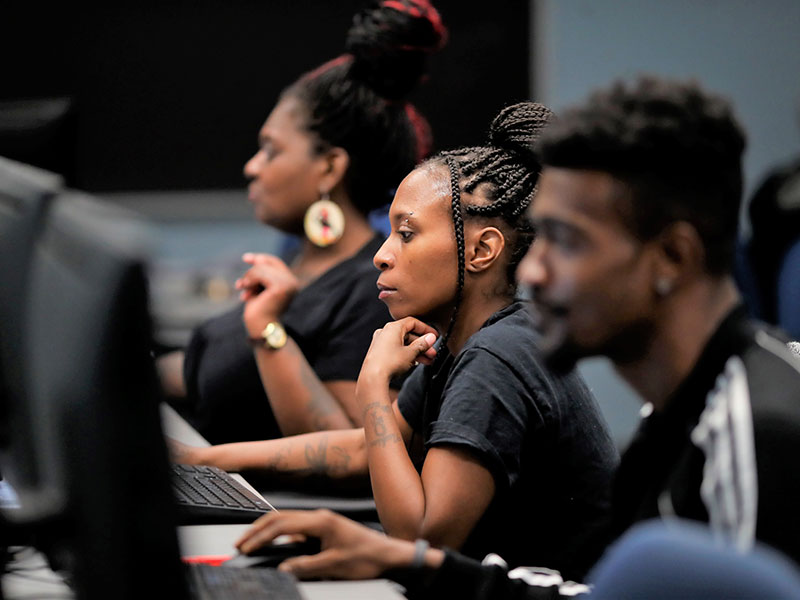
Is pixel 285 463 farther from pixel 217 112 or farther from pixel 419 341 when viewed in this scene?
pixel 217 112

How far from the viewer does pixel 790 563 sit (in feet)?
2.63

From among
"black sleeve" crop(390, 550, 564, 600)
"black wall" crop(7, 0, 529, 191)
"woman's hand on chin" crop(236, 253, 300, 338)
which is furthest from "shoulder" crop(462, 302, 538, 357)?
"black wall" crop(7, 0, 529, 191)

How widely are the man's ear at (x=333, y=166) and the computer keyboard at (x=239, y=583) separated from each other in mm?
1158

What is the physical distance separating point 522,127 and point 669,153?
554mm

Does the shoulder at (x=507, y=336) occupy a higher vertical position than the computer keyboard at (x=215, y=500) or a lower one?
higher

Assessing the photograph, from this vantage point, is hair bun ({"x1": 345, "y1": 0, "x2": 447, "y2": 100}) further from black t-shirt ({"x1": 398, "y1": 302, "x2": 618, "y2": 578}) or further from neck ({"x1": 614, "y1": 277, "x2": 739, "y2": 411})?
neck ({"x1": 614, "y1": 277, "x2": 739, "y2": 411})

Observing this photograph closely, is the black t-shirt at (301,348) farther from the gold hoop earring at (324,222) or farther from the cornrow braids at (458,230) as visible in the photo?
the cornrow braids at (458,230)

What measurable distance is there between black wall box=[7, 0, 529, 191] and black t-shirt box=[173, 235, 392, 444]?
2001 millimetres

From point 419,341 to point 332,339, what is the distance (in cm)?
56

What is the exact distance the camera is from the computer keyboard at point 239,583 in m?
0.96

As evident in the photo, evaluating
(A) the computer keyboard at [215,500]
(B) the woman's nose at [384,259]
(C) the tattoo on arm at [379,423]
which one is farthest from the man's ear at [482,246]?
(A) the computer keyboard at [215,500]

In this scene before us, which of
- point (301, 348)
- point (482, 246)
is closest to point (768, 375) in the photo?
point (482, 246)

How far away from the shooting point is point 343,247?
208 cm

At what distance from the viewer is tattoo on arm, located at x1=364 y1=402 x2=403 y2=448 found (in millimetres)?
1307
